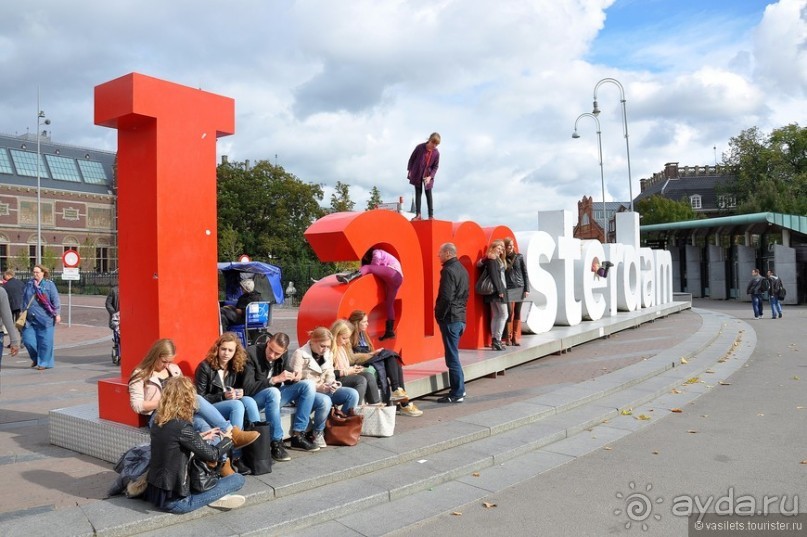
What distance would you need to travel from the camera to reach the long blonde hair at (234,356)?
5.63 metres

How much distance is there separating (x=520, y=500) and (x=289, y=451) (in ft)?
7.36

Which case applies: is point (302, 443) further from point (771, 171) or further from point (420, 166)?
point (771, 171)

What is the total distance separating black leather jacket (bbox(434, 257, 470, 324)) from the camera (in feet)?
26.0

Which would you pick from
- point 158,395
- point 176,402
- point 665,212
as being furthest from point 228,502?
point 665,212

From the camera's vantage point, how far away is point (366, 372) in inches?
268

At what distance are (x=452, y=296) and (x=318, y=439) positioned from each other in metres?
2.75

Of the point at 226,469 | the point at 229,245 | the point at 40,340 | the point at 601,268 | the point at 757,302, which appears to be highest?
the point at 229,245

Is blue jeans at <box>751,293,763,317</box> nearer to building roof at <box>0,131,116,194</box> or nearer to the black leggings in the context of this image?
the black leggings

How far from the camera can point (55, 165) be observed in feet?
226

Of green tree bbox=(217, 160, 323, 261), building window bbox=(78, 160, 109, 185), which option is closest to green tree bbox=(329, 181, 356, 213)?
green tree bbox=(217, 160, 323, 261)

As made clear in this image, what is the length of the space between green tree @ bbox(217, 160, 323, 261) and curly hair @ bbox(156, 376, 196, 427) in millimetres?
38631

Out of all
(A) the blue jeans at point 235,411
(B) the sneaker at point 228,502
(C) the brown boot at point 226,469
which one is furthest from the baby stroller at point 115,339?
(B) the sneaker at point 228,502

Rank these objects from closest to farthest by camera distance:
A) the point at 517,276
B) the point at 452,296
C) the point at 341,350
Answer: the point at 341,350, the point at 452,296, the point at 517,276

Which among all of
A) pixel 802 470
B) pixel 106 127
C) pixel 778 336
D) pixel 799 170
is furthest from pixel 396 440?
pixel 799 170
